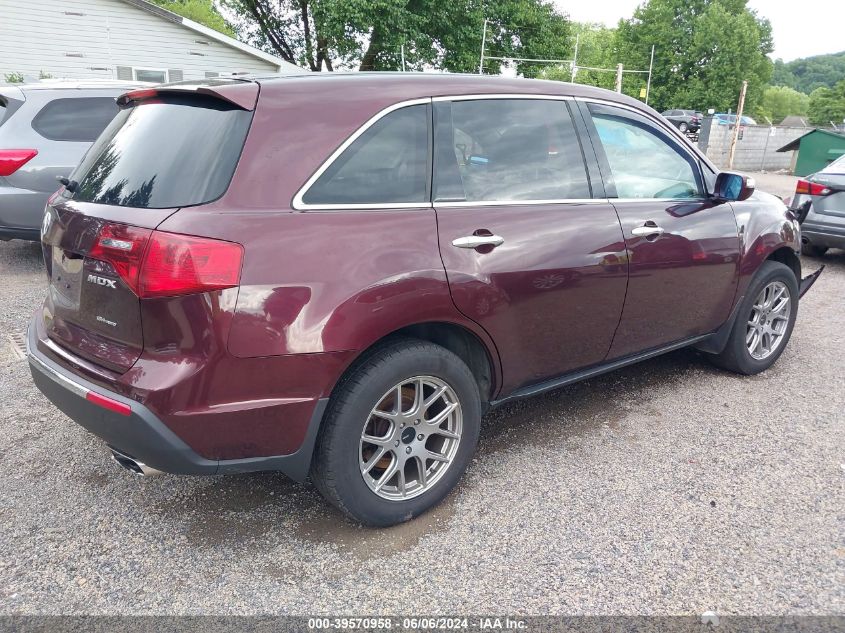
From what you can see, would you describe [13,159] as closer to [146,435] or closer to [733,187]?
[146,435]

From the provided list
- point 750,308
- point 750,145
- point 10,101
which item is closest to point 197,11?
point 750,145

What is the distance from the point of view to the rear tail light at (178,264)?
84.7 inches

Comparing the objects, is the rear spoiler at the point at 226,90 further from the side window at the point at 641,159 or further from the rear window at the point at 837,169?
the rear window at the point at 837,169

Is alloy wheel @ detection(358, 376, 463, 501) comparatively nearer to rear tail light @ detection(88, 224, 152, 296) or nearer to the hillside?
rear tail light @ detection(88, 224, 152, 296)

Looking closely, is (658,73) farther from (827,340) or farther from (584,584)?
(584,584)

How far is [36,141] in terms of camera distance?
6.46 meters

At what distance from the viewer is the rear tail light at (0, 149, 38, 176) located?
6.30m

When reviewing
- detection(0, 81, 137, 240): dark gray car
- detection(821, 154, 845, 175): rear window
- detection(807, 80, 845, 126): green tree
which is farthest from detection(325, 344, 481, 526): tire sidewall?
detection(807, 80, 845, 126): green tree

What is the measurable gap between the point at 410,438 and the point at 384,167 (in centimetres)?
109

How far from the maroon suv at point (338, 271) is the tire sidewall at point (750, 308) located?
3.89 ft

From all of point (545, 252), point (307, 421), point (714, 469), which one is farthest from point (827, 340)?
point (307, 421)

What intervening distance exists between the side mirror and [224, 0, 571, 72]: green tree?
21540 millimetres

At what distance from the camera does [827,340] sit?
5285 mm

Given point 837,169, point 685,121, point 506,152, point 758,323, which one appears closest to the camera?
point 506,152
